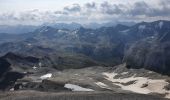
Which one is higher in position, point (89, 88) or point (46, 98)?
point (46, 98)

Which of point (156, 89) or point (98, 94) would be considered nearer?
point (98, 94)

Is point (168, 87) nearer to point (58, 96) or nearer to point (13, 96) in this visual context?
point (58, 96)

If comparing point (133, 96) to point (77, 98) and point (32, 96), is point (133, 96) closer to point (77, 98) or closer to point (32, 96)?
point (77, 98)

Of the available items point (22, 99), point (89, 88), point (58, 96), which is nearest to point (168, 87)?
point (89, 88)

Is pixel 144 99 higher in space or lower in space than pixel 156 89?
higher

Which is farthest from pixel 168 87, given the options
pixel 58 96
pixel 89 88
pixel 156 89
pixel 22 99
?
pixel 22 99

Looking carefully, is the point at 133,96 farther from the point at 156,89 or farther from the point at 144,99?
the point at 156,89

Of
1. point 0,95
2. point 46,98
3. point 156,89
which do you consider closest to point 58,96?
point 46,98

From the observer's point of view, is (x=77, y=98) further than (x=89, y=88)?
No
